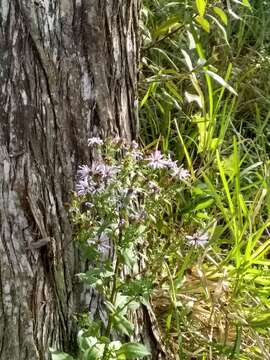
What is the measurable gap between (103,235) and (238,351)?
592mm

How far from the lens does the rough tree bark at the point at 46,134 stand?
5.35 feet

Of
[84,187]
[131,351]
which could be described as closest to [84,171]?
[84,187]

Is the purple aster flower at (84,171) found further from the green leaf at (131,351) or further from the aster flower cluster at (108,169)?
the green leaf at (131,351)

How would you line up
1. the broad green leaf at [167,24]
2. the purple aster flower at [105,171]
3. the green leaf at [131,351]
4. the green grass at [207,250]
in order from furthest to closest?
the broad green leaf at [167,24]
the green grass at [207,250]
the green leaf at [131,351]
the purple aster flower at [105,171]

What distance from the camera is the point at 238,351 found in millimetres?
2041

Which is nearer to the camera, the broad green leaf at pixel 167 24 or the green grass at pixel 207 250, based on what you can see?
the green grass at pixel 207 250

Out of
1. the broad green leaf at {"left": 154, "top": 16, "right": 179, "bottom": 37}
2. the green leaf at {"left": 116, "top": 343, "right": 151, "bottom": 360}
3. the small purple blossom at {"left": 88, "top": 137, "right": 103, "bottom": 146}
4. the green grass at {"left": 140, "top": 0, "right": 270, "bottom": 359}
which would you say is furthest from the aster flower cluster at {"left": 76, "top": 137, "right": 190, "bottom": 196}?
the broad green leaf at {"left": 154, "top": 16, "right": 179, "bottom": 37}

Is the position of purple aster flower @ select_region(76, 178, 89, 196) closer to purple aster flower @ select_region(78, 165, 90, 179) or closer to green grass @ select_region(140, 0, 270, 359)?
purple aster flower @ select_region(78, 165, 90, 179)

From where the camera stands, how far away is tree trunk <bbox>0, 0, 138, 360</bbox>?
1.63 metres

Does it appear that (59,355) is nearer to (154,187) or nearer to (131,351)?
(131,351)

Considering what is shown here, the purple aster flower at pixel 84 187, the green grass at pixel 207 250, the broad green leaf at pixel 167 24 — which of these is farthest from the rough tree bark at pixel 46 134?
the broad green leaf at pixel 167 24

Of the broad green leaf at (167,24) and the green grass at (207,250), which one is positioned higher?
the broad green leaf at (167,24)

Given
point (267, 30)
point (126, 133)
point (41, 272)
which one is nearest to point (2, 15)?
point (126, 133)

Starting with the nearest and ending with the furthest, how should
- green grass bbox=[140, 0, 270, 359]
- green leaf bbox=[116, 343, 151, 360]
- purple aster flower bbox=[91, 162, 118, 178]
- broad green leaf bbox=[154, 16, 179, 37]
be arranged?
1. purple aster flower bbox=[91, 162, 118, 178]
2. green leaf bbox=[116, 343, 151, 360]
3. green grass bbox=[140, 0, 270, 359]
4. broad green leaf bbox=[154, 16, 179, 37]
